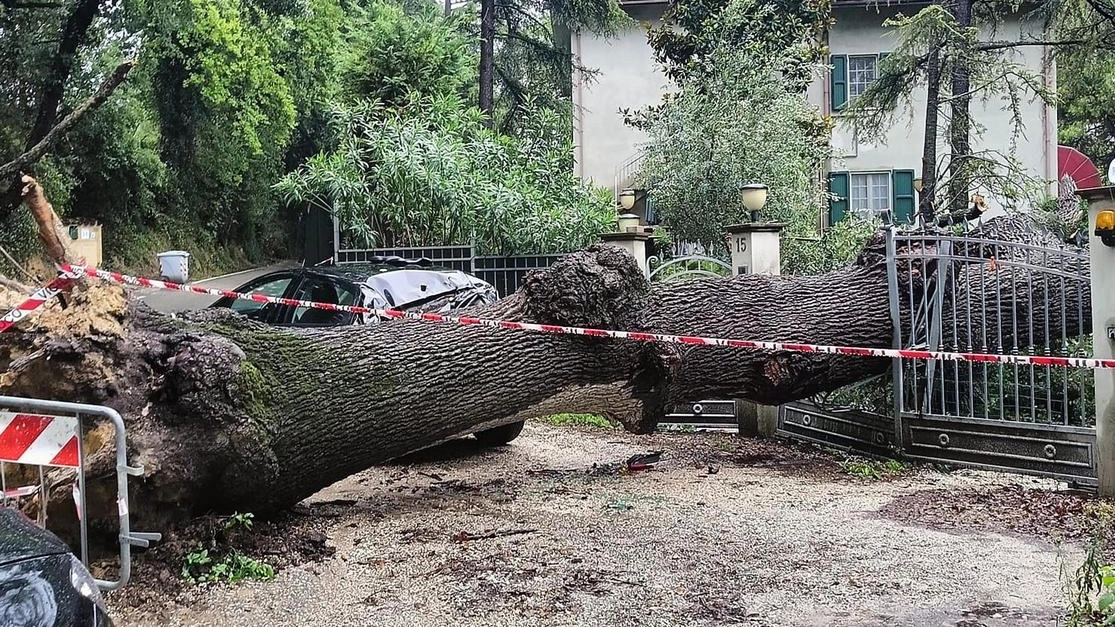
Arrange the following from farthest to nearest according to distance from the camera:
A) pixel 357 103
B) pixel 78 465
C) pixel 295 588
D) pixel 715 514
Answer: pixel 357 103
pixel 715 514
pixel 295 588
pixel 78 465

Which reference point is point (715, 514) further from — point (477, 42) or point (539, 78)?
point (539, 78)

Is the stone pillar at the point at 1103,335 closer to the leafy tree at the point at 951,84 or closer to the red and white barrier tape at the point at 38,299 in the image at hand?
the red and white barrier tape at the point at 38,299

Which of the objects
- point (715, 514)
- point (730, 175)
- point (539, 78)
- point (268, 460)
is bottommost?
point (715, 514)

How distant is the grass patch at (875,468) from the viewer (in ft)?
25.0

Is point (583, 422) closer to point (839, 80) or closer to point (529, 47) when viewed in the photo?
point (839, 80)

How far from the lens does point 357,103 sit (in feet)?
60.6

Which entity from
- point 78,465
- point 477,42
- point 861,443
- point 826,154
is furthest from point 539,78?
point 78,465

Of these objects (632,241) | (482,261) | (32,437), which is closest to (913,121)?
(482,261)

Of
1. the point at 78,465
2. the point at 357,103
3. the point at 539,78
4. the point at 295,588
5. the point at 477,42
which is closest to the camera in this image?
the point at 78,465

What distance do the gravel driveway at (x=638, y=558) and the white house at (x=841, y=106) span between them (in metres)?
15.4

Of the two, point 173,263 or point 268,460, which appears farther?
point 173,263

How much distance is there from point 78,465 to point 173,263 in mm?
14025

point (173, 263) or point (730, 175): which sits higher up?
point (730, 175)

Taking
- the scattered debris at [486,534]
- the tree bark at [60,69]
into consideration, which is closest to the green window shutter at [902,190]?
the tree bark at [60,69]
